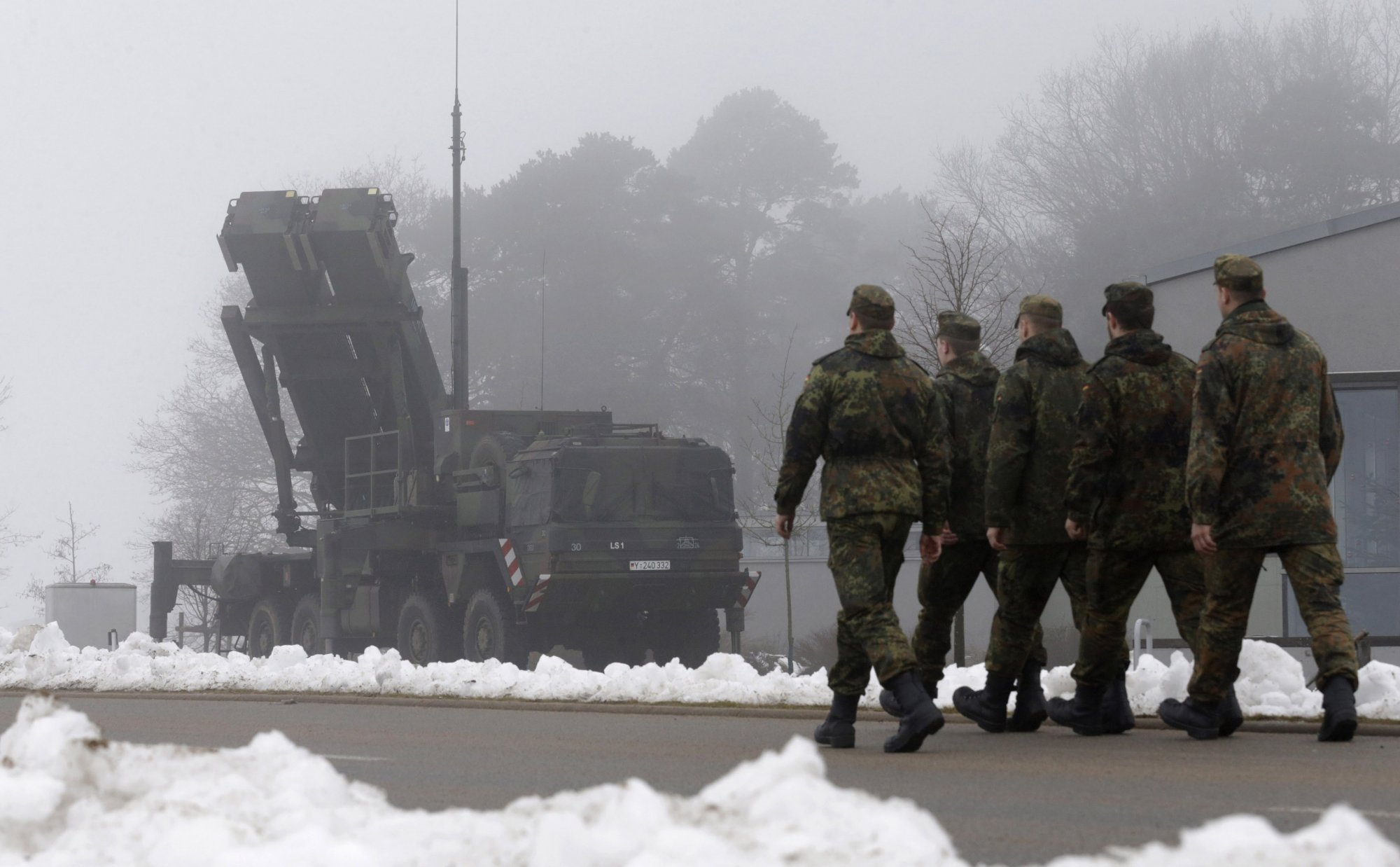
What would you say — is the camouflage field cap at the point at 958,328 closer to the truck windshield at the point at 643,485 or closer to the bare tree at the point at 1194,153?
the truck windshield at the point at 643,485

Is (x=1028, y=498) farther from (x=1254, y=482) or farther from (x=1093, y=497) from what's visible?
(x=1254, y=482)

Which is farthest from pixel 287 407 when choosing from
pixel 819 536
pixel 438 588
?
pixel 819 536

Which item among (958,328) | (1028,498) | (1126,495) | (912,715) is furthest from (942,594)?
(912,715)

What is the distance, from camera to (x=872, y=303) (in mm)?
7543

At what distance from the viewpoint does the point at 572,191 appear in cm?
5541

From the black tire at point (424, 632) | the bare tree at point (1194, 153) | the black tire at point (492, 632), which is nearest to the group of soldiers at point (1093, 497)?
the black tire at point (492, 632)

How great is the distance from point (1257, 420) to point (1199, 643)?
0.94 metres

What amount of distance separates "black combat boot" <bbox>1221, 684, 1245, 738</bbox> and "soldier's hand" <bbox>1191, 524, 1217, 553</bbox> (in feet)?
1.99

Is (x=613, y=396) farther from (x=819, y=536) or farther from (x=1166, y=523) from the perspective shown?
(x=1166, y=523)

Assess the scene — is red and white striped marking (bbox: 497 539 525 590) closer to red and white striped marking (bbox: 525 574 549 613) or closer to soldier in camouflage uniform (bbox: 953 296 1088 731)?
red and white striped marking (bbox: 525 574 549 613)

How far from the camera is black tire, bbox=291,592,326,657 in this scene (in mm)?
21641

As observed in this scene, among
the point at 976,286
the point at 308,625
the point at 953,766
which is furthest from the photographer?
the point at 976,286

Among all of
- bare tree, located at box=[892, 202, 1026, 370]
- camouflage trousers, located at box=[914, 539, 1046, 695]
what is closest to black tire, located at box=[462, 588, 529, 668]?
bare tree, located at box=[892, 202, 1026, 370]

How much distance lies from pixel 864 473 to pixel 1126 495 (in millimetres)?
1290
